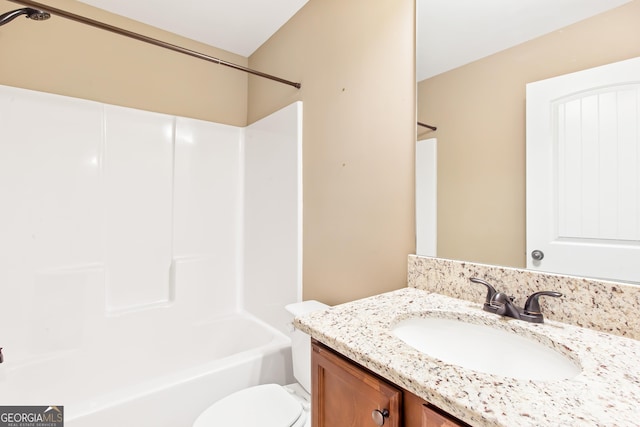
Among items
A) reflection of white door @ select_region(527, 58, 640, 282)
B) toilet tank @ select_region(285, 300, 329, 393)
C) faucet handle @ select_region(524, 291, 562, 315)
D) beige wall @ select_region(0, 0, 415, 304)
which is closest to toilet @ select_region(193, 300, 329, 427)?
toilet tank @ select_region(285, 300, 329, 393)

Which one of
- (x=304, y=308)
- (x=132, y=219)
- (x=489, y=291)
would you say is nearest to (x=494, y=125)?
(x=489, y=291)

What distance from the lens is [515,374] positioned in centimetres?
76

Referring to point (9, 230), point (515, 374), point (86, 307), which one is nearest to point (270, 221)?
point (86, 307)

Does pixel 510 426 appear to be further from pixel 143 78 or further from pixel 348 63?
pixel 143 78

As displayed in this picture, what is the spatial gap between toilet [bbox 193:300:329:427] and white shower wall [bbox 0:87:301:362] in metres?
0.47

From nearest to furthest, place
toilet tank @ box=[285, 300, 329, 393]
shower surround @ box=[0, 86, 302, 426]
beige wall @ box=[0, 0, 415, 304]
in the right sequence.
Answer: beige wall @ box=[0, 0, 415, 304], toilet tank @ box=[285, 300, 329, 393], shower surround @ box=[0, 86, 302, 426]

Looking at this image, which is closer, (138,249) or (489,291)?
(489,291)

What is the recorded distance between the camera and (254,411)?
1.26 m

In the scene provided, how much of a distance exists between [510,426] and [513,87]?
0.97 meters

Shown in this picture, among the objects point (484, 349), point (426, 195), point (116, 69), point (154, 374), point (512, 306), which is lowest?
point (154, 374)

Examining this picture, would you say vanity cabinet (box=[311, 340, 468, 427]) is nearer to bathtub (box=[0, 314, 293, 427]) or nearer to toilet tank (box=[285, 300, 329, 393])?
toilet tank (box=[285, 300, 329, 393])

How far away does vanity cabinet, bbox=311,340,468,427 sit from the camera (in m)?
0.58

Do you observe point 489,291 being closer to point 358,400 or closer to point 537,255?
point 537,255

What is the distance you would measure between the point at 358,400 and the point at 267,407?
2.54 ft
